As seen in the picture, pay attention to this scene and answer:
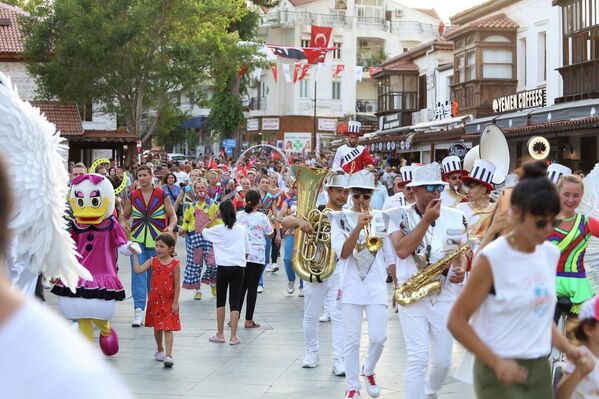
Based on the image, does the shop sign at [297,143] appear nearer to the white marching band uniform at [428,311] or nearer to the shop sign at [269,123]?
the shop sign at [269,123]

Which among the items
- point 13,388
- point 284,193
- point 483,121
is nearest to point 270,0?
point 483,121

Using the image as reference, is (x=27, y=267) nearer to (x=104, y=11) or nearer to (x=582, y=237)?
(x=582, y=237)

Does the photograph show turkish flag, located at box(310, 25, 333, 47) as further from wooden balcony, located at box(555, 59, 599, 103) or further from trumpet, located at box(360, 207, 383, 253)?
trumpet, located at box(360, 207, 383, 253)

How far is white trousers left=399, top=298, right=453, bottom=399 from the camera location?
6617 mm

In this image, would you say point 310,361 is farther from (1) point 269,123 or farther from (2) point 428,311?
(1) point 269,123

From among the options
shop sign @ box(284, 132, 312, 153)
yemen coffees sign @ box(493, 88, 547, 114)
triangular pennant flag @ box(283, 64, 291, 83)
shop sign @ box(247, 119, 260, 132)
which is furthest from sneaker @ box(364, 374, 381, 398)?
shop sign @ box(247, 119, 260, 132)

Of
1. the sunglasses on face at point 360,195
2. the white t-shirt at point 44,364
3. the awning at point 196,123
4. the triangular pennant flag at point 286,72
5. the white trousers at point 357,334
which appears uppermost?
the triangular pennant flag at point 286,72

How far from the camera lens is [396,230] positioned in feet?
22.5

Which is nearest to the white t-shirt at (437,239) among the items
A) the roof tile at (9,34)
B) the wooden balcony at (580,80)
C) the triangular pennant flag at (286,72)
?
the wooden balcony at (580,80)

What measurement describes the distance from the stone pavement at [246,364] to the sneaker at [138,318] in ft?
0.29

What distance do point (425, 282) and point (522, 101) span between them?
1010 inches

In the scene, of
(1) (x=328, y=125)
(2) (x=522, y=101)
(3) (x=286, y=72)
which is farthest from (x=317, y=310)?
(1) (x=328, y=125)

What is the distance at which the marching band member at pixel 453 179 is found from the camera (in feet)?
35.5

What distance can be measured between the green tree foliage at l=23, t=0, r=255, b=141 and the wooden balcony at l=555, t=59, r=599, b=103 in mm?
11409
